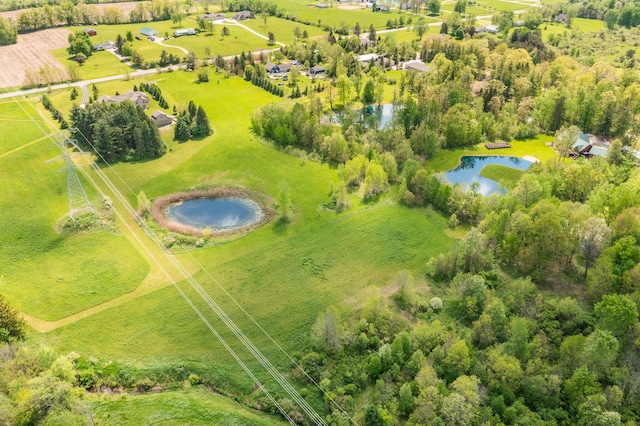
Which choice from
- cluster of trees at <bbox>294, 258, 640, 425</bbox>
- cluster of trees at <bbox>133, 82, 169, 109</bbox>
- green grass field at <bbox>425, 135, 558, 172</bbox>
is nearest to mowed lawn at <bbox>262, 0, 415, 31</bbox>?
cluster of trees at <bbox>133, 82, 169, 109</bbox>

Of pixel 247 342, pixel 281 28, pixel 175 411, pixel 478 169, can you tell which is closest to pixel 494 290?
pixel 247 342

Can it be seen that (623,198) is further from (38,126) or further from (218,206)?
(38,126)

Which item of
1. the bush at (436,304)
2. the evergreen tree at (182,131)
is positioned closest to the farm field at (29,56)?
the evergreen tree at (182,131)

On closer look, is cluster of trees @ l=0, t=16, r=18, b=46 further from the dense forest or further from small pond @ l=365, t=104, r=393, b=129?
small pond @ l=365, t=104, r=393, b=129

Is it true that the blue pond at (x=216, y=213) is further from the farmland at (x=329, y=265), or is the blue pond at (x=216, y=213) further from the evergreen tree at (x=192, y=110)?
the evergreen tree at (x=192, y=110)

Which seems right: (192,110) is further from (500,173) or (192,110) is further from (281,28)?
(281,28)

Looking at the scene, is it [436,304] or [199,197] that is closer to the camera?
[436,304]

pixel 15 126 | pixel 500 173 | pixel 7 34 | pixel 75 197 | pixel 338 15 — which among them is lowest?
pixel 500 173
